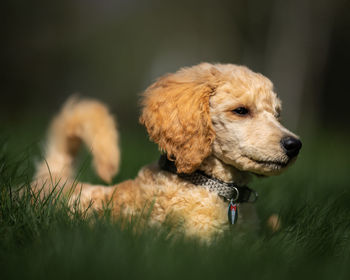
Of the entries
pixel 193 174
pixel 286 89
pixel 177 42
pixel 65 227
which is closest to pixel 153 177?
pixel 193 174

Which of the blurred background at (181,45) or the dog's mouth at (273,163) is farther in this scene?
the blurred background at (181,45)

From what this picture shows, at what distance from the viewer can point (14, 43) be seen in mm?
12320

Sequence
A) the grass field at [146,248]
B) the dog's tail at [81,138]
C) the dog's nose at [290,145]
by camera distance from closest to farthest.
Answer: the grass field at [146,248], the dog's nose at [290,145], the dog's tail at [81,138]

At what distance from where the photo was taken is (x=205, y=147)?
253cm

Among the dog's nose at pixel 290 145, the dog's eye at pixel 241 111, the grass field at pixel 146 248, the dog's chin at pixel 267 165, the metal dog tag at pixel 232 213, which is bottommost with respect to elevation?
the grass field at pixel 146 248

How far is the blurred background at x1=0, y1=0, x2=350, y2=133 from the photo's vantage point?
1252 cm

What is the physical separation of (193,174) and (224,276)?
919 millimetres

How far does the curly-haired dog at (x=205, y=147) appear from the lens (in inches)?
95.9

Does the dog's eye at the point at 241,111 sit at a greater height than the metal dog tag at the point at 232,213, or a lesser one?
greater

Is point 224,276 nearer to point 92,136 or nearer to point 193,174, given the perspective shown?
point 193,174

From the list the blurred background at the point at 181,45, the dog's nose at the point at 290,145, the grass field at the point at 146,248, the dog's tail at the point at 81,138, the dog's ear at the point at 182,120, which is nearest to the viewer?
the grass field at the point at 146,248

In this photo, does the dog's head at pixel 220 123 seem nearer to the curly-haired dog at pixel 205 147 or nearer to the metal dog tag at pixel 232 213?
the curly-haired dog at pixel 205 147

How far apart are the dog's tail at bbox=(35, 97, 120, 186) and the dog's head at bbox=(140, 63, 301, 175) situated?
0.58 metres

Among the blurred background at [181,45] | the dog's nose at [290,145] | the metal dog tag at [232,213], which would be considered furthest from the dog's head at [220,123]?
the blurred background at [181,45]
